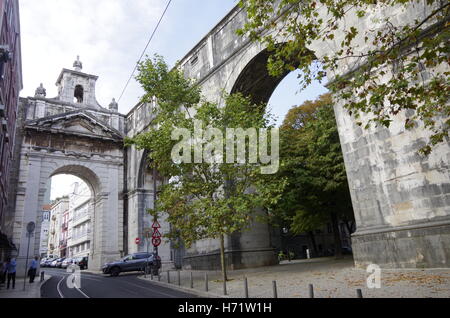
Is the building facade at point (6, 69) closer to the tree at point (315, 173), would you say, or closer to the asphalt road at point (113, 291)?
the asphalt road at point (113, 291)

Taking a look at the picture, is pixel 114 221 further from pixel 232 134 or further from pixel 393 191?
pixel 393 191

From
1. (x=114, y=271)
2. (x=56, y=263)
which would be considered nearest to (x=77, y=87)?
(x=114, y=271)

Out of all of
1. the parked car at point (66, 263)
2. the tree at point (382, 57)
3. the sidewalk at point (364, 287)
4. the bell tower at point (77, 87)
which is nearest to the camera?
the tree at point (382, 57)

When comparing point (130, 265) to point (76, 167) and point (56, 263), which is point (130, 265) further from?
point (56, 263)

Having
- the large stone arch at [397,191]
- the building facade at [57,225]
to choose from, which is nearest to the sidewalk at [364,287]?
the large stone arch at [397,191]

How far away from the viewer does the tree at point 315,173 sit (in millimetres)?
17406

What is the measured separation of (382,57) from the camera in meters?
6.61

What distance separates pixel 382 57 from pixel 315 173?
1182 centimetres

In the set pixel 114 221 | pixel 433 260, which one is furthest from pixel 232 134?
pixel 114 221

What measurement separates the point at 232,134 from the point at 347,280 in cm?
667

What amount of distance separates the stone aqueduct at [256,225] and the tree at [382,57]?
661 millimetres

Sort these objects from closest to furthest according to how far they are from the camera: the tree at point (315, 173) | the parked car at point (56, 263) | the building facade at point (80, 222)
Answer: the tree at point (315, 173) → the parked car at point (56, 263) → the building facade at point (80, 222)

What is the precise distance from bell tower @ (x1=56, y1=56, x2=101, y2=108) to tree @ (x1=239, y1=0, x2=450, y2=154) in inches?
997

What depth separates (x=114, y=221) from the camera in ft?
98.8
